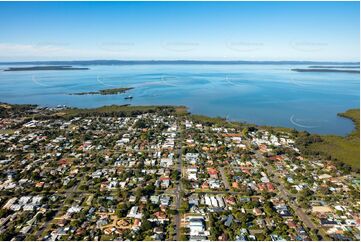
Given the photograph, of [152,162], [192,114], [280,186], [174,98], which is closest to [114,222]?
[152,162]

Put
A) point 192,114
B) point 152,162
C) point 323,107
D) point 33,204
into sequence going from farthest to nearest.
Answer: point 323,107
point 192,114
point 152,162
point 33,204

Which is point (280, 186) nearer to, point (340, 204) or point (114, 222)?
point (340, 204)

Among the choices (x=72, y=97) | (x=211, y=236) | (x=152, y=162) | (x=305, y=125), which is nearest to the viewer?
(x=211, y=236)

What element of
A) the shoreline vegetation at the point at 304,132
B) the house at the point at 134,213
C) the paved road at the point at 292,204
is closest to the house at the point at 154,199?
the house at the point at 134,213

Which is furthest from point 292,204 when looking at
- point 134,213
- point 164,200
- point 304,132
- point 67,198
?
point 304,132

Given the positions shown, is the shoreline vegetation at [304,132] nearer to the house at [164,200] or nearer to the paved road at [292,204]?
the paved road at [292,204]

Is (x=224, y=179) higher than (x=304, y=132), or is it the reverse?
(x=304, y=132)

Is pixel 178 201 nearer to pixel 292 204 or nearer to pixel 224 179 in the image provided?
pixel 224 179
